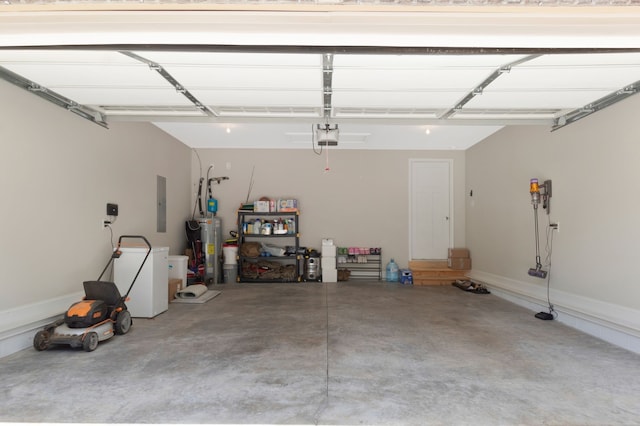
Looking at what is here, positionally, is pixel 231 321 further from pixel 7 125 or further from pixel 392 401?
pixel 7 125

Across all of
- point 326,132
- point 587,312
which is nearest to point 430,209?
point 326,132

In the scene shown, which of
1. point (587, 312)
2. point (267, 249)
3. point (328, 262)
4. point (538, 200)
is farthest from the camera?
point (267, 249)

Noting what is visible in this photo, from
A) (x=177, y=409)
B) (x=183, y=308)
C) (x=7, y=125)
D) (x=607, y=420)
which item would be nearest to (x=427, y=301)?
(x=607, y=420)

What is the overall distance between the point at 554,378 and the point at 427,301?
2.83m

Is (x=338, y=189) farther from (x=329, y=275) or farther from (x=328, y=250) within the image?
(x=329, y=275)

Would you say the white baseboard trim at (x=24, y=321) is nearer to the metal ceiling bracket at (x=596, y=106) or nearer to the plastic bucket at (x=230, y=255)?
the plastic bucket at (x=230, y=255)

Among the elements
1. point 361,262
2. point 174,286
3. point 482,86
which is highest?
point 482,86

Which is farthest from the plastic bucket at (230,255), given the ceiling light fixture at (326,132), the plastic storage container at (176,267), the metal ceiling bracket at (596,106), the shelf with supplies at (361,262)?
the metal ceiling bracket at (596,106)

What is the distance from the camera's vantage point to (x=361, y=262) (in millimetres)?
7398

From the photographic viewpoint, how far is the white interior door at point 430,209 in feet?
25.0

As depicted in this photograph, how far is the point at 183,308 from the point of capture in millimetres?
4848

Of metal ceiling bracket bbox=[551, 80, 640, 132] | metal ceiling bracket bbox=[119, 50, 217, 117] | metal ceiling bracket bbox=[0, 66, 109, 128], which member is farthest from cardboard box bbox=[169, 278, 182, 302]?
metal ceiling bracket bbox=[551, 80, 640, 132]

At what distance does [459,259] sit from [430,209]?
130 centimetres

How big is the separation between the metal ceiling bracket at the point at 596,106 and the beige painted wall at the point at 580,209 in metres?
0.08
